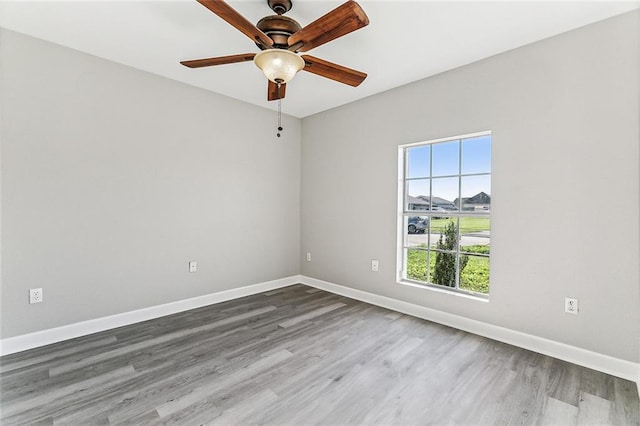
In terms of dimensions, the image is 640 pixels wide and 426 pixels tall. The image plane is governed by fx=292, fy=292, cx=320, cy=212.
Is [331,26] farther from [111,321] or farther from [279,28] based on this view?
[111,321]

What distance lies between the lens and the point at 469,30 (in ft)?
7.31

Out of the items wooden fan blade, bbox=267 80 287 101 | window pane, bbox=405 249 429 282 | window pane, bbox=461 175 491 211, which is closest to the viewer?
wooden fan blade, bbox=267 80 287 101

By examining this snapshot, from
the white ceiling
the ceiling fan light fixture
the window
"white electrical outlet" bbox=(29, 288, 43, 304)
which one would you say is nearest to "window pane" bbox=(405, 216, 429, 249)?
the window

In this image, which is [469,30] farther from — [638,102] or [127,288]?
[127,288]

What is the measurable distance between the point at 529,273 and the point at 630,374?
32.5 inches

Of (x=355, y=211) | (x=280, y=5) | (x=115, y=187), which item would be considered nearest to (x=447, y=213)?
(x=355, y=211)

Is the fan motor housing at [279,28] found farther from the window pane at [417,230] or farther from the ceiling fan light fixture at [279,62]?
the window pane at [417,230]

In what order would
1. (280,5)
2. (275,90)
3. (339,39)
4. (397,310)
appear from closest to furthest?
1. (280,5)
2. (339,39)
3. (275,90)
4. (397,310)

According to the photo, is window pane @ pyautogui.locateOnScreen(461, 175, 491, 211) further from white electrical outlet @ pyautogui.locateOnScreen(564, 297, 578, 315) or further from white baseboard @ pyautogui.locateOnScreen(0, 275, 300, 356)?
white baseboard @ pyautogui.locateOnScreen(0, 275, 300, 356)

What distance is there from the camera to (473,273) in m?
3.11

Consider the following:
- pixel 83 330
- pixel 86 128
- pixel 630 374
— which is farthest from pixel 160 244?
pixel 630 374

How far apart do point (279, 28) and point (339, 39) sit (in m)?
0.63

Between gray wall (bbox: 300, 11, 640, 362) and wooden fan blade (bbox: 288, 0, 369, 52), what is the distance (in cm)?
169

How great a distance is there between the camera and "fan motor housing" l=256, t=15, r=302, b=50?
1.88 meters
